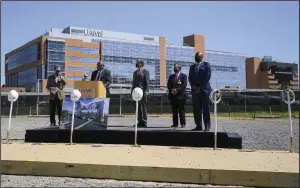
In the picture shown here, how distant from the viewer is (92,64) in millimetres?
110625

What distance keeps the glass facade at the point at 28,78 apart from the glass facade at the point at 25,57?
306 cm

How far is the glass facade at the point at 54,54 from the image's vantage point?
327 feet

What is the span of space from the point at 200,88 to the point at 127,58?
10928 centimetres

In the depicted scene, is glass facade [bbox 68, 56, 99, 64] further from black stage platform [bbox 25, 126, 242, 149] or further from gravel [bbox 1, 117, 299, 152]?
black stage platform [bbox 25, 126, 242, 149]

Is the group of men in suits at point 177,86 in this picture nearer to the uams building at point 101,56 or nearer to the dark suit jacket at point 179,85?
the dark suit jacket at point 179,85

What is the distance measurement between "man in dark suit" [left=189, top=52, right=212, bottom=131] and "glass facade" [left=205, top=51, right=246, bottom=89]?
412ft

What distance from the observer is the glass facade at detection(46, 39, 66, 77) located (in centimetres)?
9969

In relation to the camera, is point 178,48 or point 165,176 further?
point 178,48

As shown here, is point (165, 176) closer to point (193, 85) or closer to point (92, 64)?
point (193, 85)

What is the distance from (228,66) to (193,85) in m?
135

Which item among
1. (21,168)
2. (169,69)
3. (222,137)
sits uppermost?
(169,69)

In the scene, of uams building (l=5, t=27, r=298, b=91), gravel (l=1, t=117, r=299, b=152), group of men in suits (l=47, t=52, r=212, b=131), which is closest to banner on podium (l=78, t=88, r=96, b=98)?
group of men in suits (l=47, t=52, r=212, b=131)

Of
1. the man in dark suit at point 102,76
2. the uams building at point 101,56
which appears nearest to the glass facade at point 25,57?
the uams building at point 101,56

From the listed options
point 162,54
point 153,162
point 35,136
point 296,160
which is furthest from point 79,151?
point 162,54
